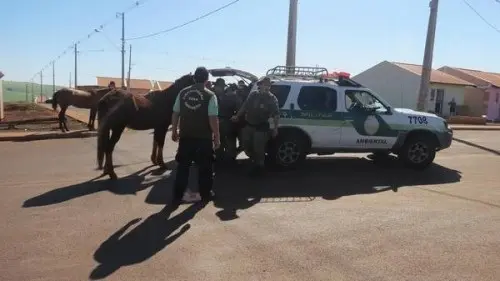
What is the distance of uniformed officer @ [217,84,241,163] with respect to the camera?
9641mm

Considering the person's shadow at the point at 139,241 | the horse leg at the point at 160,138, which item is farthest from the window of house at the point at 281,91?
the person's shadow at the point at 139,241

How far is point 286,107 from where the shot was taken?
9.75m

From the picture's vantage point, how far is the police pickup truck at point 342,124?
32.0 ft

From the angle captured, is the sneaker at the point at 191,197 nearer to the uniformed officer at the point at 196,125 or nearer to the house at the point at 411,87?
the uniformed officer at the point at 196,125

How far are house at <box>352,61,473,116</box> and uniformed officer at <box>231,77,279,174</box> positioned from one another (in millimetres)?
30738

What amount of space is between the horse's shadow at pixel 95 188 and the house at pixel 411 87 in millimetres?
32119

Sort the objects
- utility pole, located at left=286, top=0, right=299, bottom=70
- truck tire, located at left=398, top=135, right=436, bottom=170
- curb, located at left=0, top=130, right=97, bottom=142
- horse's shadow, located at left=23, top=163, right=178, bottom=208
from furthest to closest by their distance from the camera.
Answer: utility pole, located at left=286, top=0, right=299, bottom=70, curb, located at left=0, top=130, right=97, bottom=142, truck tire, located at left=398, top=135, right=436, bottom=170, horse's shadow, located at left=23, top=163, right=178, bottom=208

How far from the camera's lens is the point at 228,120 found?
380 inches

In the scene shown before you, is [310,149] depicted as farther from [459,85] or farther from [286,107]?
[459,85]

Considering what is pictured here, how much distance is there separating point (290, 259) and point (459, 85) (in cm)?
3816

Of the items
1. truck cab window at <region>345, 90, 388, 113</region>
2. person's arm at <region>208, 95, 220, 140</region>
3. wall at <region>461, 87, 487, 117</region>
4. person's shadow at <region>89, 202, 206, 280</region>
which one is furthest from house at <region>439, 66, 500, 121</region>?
person's shadow at <region>89, 202, 206, 280</region>

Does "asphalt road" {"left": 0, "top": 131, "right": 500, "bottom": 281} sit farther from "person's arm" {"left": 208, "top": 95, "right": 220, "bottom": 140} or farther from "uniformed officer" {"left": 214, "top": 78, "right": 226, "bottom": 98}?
"uniformed officer" {"left": 214, "top": 78, "right": 226, "bottom": 98}

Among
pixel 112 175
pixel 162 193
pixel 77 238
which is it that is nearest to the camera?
pixel 77 238

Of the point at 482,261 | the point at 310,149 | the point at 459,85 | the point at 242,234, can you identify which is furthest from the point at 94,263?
the point at 459,85
